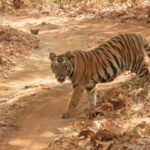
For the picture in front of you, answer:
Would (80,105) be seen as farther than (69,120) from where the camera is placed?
Yes

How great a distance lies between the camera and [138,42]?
720 centimetres

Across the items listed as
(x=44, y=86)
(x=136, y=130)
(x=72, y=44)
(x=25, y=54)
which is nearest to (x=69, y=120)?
(x=136, y=130)

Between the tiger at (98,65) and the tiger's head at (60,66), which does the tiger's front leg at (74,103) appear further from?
the tiger's head at (60,66)

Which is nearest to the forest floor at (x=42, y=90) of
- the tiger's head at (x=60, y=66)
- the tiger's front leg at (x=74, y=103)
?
the tiger's front leg at (x=74, y=103)

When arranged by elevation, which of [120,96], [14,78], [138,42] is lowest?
[14,78]

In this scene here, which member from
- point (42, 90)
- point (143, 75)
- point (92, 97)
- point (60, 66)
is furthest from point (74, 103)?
point (42, 90)

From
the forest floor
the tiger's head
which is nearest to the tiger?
the tiger's head

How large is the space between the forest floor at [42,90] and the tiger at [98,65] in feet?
1.26

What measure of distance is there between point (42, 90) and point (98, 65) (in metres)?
1.84

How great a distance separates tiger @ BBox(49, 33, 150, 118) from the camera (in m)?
6.58

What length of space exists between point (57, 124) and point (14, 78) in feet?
11.7

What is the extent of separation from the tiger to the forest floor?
39cm

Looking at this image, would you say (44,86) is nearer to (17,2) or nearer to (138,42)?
(138,42)

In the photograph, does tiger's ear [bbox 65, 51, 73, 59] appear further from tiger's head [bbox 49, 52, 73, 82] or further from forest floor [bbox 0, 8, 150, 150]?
forest floor [bbox 0, 8, 150, 150]
